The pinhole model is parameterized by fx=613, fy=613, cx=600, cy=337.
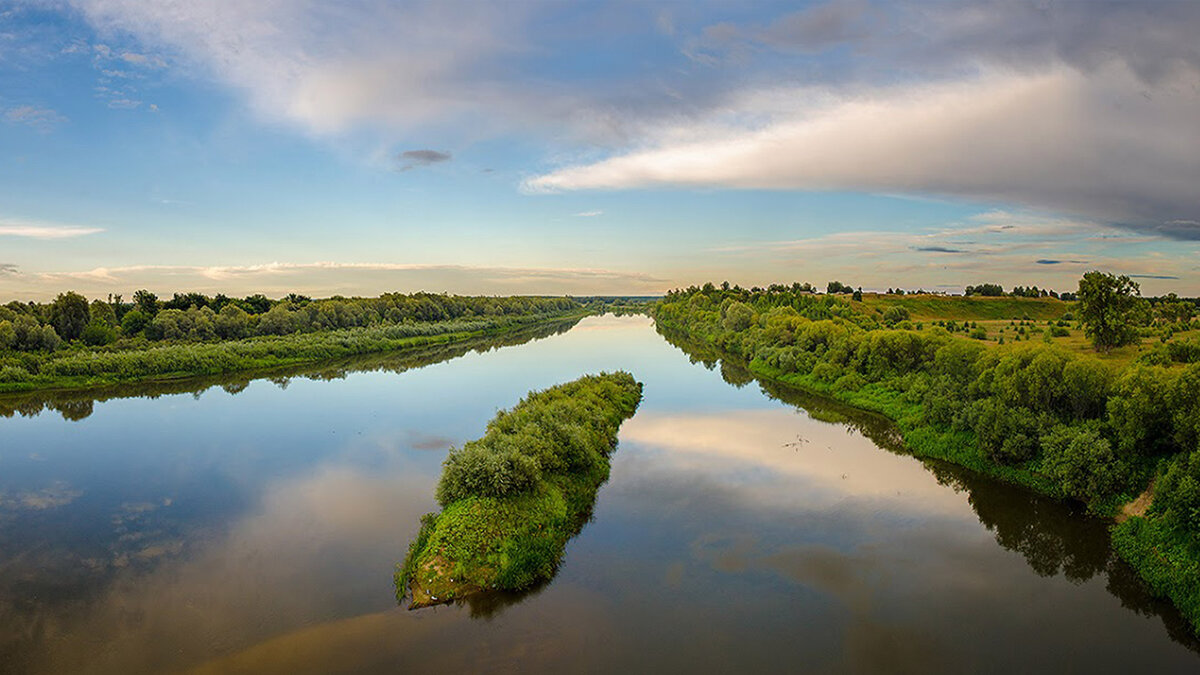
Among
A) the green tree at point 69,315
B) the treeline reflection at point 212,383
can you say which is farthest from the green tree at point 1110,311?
the green tree at point 69,315

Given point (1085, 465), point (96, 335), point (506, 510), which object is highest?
point (96, 335)

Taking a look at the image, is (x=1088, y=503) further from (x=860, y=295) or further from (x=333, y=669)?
(x=860, y=295)

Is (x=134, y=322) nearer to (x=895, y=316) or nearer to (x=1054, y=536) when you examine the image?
(x=1054, y=536)

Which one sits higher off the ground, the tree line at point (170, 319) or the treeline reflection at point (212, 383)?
the tree line at point (170, 319)

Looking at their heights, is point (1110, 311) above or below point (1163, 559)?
above

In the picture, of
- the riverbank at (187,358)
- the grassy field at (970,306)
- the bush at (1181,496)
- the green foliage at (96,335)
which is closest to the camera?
the bush at (1181,496)

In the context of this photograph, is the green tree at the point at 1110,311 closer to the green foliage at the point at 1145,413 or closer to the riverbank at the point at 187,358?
the green foliage at the point at 1145,413

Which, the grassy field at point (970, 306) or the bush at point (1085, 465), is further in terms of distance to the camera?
the grassy field at point (970, 306)

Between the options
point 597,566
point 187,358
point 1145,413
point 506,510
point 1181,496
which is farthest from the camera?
point 187,358

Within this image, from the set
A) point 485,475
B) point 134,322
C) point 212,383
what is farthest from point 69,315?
point 485,475
